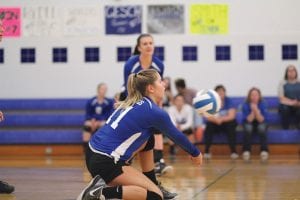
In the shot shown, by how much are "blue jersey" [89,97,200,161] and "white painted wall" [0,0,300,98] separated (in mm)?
8171

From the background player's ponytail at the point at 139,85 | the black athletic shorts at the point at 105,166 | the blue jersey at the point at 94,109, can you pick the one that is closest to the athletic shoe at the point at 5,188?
the black athletic shorts at the point at 105,166

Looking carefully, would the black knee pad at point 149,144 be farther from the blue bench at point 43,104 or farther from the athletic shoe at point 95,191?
the blue bench at point 43,104

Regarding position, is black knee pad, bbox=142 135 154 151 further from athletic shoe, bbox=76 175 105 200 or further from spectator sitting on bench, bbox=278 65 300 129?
spectator sitting on bench, bbox=278 65 300 129

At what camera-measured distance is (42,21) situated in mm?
13672

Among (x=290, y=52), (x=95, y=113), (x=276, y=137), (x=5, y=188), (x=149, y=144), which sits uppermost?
(x=290, y=52)

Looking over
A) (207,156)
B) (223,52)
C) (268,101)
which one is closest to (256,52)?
(223,52)

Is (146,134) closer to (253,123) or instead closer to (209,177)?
(209,177)

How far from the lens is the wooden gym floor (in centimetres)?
642

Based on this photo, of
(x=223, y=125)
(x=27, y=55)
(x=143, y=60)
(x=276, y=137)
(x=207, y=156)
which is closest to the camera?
(x=143, y=60)

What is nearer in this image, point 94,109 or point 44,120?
point 94,109

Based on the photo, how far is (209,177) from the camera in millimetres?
8031

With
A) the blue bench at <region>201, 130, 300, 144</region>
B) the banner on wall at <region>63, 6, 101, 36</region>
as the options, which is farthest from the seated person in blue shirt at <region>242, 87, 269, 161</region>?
the banner on wall at <region>63, 6, 101, 36</region>

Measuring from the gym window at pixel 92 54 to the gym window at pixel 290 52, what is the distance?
12.3 ft

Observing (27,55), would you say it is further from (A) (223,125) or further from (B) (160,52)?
(A) (223,125)
